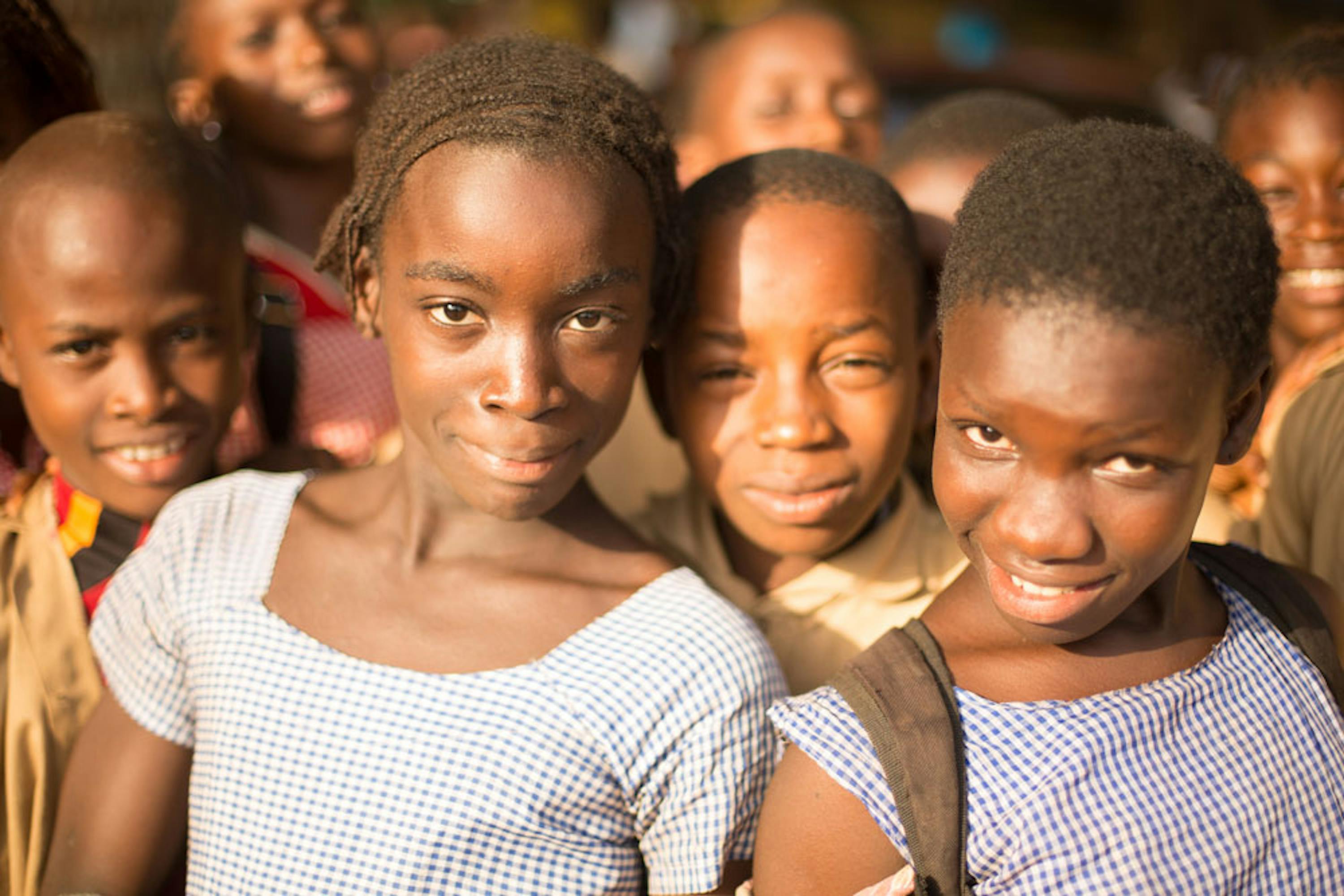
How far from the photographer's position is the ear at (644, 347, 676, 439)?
2.27 meters

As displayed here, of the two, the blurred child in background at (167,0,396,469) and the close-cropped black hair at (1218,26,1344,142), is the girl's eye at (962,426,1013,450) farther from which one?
the blurred child in background at (167,0,396,469)

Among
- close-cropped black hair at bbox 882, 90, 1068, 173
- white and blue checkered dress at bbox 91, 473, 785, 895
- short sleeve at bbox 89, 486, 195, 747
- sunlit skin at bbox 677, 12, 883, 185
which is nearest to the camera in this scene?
white and blue checkered dress at bbox 91, 473, 785, 895

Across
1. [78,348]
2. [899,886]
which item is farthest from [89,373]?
[899,886]

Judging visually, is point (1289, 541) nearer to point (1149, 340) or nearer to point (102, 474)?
point (1149, 340)

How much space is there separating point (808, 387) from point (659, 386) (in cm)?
36

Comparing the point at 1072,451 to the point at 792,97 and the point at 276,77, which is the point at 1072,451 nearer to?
the point at 792,97

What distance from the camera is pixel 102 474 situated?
2.25 m

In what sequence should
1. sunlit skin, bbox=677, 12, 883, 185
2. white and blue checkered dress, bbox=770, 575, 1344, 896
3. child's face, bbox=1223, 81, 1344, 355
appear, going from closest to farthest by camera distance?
white and blue checkered dress, bbox=770, 575, 1344, 896, child's face, bbox=1223, 81, 1344, 355, sunlit skin, bbox=677, 12, 883, 185

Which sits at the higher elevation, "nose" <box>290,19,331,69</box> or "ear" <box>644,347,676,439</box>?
"nose" <box>290,19,331,69</box>

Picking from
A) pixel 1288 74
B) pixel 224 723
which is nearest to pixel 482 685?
pixel 224 723

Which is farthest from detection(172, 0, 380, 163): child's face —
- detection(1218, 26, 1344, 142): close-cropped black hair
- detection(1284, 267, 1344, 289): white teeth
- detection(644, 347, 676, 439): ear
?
detection(1284, 267, 1344, 289): white teeth

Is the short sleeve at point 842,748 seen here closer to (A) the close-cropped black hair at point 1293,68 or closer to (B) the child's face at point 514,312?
(B) the child's face at point 514,312

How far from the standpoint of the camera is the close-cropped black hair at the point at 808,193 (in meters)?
2.10

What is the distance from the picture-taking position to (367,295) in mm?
2061
